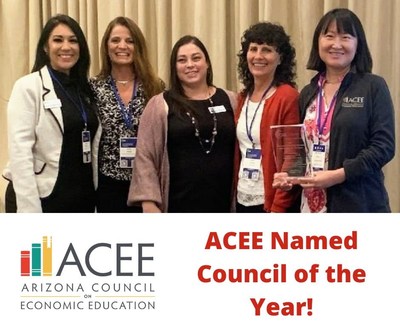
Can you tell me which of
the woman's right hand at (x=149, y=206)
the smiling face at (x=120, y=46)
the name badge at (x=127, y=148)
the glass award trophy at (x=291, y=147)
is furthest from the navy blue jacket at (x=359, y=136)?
the smiling face at (x=120, y=46)

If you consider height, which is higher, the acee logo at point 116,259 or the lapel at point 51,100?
the lapel at point 51,100

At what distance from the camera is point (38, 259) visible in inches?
72.9

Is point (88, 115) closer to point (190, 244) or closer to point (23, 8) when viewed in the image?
point (190, 244)

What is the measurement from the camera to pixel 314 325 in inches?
72.8

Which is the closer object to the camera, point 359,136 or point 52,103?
point 359,136

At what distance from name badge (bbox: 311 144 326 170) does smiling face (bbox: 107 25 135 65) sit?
0.95 meters

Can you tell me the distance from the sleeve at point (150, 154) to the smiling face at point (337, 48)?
69 cm

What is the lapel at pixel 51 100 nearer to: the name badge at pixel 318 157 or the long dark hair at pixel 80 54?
the long dark hair at pixel 80 54

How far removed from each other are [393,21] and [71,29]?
Result: 5.22 ft

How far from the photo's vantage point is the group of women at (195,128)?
2.33 m

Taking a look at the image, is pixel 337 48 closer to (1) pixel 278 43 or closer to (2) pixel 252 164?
(1) pixel 278 43

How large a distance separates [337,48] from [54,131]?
1.19 metres

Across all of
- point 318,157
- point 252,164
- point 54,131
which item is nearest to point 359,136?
point 318,157

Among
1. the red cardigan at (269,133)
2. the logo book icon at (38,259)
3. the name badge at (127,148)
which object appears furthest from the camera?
the name badge at (127,148)
